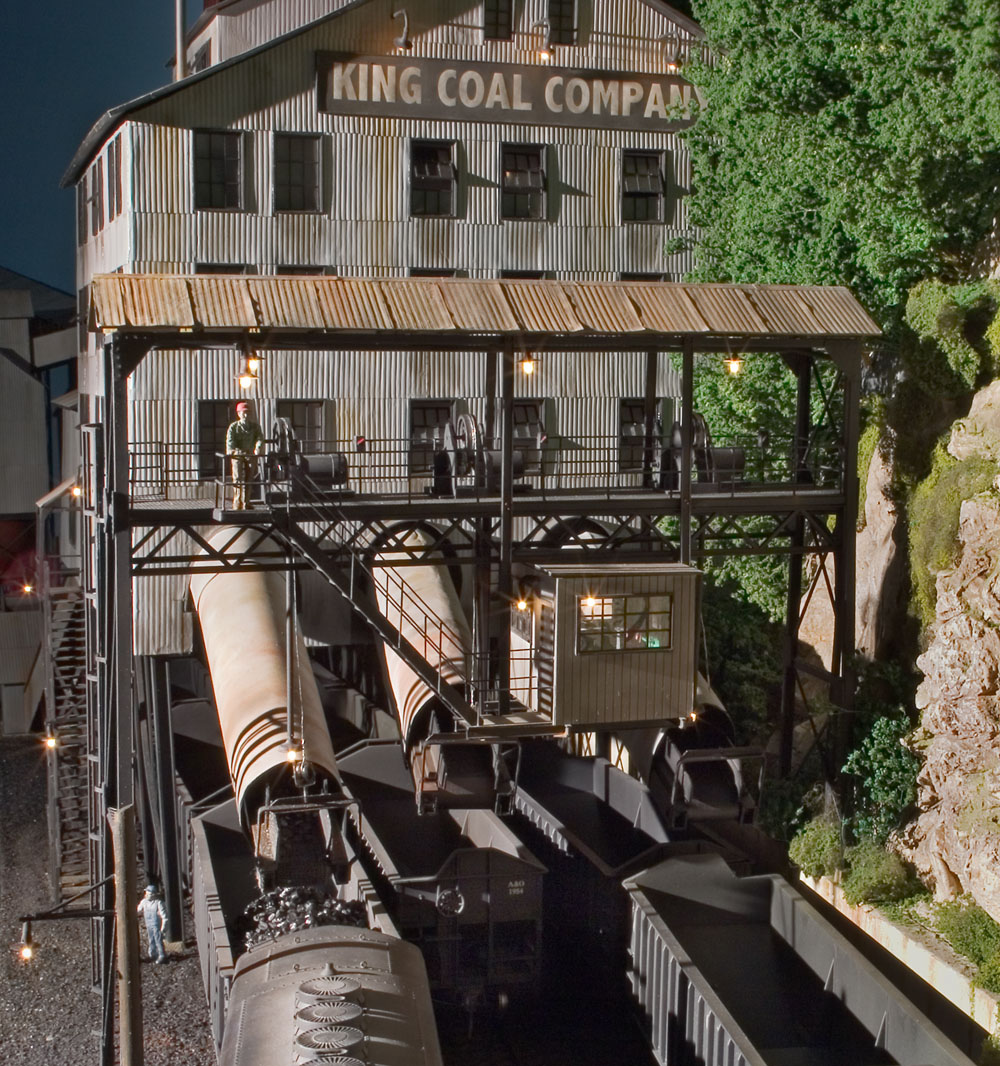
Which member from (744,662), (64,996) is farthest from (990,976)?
(64,996)

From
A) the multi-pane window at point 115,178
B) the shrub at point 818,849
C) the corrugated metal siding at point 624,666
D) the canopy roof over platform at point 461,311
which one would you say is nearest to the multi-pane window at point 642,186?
the canopy roof over platform at point 461,311

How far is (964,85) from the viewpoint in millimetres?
21469

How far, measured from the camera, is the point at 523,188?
3000 cm

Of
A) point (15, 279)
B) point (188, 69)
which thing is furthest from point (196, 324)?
point (15, 279)

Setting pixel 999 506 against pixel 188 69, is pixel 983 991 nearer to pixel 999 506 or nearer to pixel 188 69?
pixel 999 506

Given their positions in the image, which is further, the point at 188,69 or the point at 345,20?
the point at 188,69

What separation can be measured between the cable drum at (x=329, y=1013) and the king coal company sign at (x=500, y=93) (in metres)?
21.0

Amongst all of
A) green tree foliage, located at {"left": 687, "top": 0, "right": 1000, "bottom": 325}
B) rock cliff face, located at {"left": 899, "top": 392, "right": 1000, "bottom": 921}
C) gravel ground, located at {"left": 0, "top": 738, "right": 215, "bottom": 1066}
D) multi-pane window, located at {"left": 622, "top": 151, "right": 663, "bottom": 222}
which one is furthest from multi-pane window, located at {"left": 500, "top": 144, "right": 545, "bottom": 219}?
gravel ground, located at {"left": 0, "top": 738, "right": 215, "bottom": 1066}

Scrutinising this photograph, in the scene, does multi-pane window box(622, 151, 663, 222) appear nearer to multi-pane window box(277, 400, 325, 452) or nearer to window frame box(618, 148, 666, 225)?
window frame box(618, 148, 666, 225)

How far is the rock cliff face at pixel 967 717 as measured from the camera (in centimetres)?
2030

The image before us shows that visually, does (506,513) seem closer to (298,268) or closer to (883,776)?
(883,776)

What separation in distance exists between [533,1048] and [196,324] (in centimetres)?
1208

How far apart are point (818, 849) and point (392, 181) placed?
683 inches

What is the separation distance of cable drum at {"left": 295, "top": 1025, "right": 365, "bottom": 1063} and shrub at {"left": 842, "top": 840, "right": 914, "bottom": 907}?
456 inches
